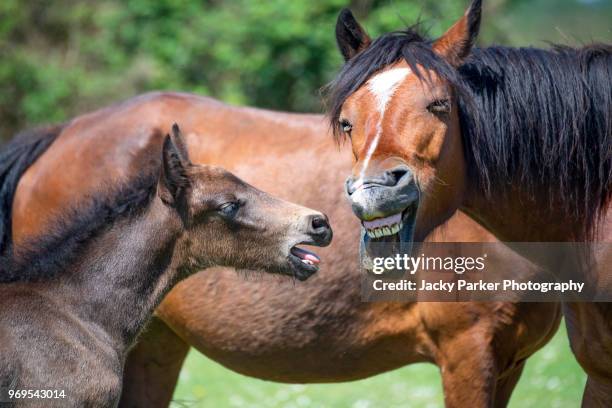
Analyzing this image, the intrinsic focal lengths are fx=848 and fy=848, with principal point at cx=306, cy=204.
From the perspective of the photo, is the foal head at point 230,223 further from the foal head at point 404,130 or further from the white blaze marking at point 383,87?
the white blaze marking at point 383,87

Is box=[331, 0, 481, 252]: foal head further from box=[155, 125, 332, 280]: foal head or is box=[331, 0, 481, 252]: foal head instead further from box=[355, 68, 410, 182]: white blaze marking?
box=[155, 125, 332, 280]: foal head

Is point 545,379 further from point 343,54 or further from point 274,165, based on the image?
point 343,54

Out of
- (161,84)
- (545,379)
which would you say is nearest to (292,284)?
(545,379)

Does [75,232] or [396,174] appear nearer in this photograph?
[396,174]

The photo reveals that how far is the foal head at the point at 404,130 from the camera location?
3.46 m

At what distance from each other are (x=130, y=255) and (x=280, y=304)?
105 cm

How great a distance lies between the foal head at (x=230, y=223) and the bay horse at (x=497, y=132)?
2.14ft

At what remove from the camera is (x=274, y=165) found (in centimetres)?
527

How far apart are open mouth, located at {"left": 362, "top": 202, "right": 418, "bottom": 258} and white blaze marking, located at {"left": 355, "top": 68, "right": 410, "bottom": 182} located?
294mm

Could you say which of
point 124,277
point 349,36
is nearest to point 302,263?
point 124,277

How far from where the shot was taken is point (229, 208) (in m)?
4.43

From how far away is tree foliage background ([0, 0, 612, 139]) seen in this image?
14250 millimetres

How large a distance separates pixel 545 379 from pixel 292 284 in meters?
4.83

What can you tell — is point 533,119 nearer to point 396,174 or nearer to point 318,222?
point 396,174
